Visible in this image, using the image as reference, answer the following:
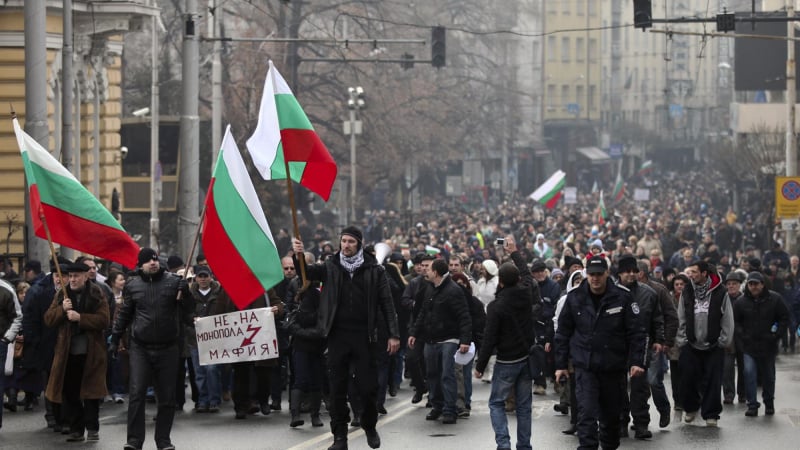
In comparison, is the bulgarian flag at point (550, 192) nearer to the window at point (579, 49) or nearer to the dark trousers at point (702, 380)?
the dark trousers at point (702, 380)

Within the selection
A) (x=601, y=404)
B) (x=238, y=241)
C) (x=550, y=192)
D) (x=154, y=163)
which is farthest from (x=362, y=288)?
(x=550, y=192)

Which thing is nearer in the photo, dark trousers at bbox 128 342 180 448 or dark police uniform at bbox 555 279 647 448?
dark police uniform at bbox 555 279 647 448

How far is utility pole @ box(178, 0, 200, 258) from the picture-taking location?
2352 cm

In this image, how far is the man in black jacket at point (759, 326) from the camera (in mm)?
17062

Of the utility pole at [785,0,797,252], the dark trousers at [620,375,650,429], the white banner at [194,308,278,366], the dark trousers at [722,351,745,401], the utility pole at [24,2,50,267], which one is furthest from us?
the utility pole at [785,0,797,252]

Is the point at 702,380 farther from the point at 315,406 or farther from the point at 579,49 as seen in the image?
the point at 579,49

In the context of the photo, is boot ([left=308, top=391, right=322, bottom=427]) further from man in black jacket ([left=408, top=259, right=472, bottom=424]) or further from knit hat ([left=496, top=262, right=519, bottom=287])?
knit hat ([left=496, top=262, right=519, bottom=287])

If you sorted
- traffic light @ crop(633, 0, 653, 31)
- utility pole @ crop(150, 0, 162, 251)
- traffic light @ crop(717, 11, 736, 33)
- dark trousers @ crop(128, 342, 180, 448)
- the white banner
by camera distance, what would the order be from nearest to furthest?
dark trousers @ crop(128, 342, 180, 448) < the white banner < traffic light @ crop(633, 0, 653, 31) < traffic light @ crop(717, 11, 736, 33) < utility pole @ crop(150, 0, 162, 251)

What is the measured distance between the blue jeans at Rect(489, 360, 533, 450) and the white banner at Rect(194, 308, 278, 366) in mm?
3449

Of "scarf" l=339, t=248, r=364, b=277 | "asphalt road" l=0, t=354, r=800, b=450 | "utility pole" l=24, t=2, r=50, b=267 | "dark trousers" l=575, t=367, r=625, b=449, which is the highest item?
"utility pole" l=24, t=2, r=50, b=267

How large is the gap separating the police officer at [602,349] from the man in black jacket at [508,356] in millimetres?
904

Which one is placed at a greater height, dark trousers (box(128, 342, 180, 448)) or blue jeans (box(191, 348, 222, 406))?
A: dark trousers (box(128, 342, 180, 448))

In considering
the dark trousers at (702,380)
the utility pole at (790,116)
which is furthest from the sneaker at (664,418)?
the utility pole at (790,116)

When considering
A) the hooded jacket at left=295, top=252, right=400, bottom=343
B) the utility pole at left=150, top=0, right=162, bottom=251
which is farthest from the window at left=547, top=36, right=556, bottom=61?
the hooded jacket at left=295, top=252, right=400, bottom=343
